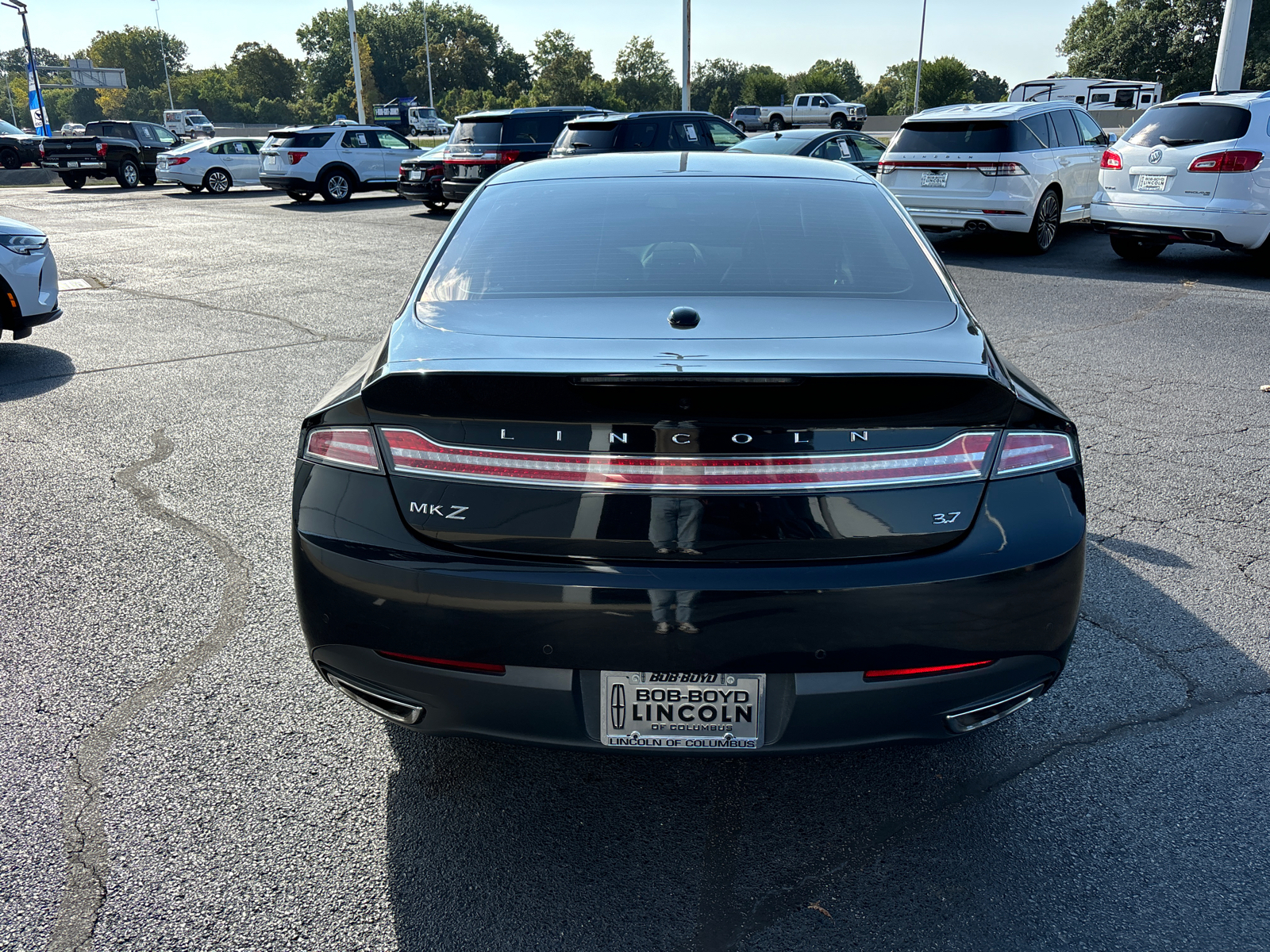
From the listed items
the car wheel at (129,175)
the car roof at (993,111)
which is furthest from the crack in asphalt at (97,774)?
the car wheel at (129,175)

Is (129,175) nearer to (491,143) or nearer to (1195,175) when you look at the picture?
(491,143)

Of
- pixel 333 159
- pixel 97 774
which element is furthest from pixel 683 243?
pixel 333 159

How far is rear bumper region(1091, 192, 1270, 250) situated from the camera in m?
10.4

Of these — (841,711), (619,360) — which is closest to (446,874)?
(841,711)

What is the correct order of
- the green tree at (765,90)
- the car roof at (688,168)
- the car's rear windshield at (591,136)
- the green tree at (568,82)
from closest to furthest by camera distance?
the car roof at (688,168) < the car's rear windshield at (591,136) < the green tree at (765,90) < the green tree at (568,82)

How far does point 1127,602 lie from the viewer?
3.71 m

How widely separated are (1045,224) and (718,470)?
1217 centimetres

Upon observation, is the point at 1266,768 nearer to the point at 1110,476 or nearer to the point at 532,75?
the point at 1110,476

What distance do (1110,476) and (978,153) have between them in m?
8.26

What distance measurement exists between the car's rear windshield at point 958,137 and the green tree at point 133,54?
163527 mm

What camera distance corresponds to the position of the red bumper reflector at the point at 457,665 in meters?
2.19

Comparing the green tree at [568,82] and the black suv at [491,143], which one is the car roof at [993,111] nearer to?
the black suv at [491,143]

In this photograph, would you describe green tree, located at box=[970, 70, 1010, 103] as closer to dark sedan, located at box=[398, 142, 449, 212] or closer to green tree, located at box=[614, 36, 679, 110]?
green tree, located at box=[614, 36, 679, 110]

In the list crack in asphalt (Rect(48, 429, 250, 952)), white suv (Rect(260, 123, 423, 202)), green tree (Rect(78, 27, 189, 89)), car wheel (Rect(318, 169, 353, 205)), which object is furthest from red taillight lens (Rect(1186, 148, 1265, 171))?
green tree (Rect(78, 27, 189, 89))
